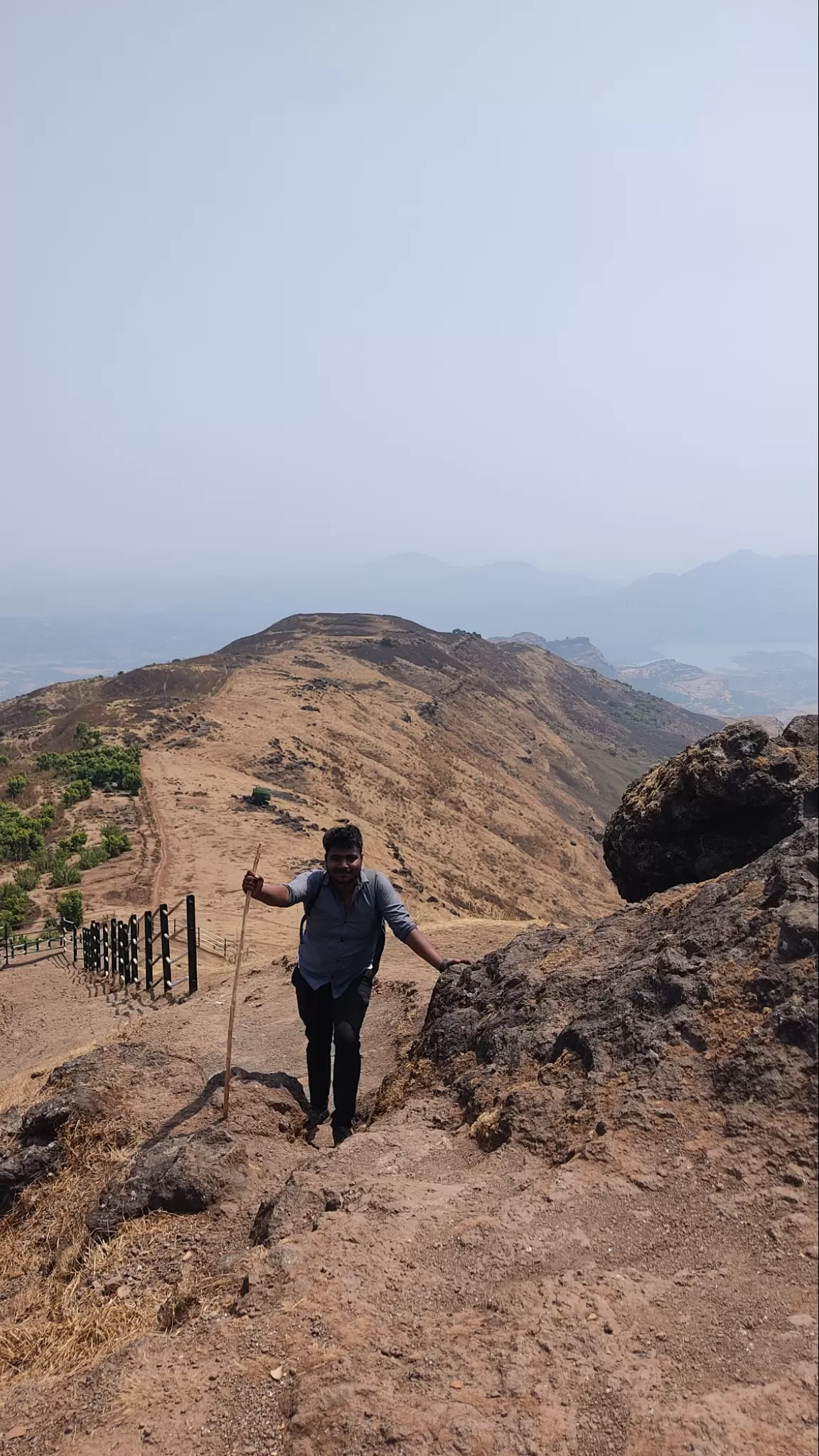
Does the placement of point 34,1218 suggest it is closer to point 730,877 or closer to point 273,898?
point 273,898

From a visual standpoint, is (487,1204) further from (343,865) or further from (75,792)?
(75,792)

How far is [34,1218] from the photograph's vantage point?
5523mm

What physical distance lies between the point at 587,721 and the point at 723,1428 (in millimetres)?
85846

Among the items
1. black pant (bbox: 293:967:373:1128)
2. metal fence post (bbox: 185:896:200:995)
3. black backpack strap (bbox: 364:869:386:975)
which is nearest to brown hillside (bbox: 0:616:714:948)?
metal fence post (bbox: 185:896:200:995)

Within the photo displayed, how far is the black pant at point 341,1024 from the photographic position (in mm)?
5516

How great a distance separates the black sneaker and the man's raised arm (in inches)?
70.5

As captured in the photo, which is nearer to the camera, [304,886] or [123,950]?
[304,886]

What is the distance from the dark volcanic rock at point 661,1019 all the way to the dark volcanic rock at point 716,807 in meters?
1.44

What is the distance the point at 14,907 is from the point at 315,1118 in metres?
14.1

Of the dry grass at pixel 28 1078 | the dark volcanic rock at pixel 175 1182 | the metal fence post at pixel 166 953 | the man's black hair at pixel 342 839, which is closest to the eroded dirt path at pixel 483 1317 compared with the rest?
the dark volcanic rock at pixel 175 1182

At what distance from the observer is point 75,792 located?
2500cm

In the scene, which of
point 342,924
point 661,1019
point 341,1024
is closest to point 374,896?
Answer: point 342,924

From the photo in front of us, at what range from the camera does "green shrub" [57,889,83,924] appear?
651 inches

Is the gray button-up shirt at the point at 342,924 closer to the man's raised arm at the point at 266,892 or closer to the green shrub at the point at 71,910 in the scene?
the man's raised arm at the point at 266,892
